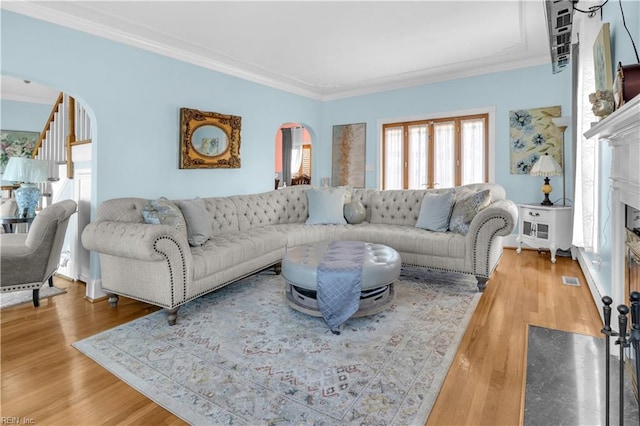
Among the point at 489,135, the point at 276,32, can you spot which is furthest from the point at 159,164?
the point at 489,135

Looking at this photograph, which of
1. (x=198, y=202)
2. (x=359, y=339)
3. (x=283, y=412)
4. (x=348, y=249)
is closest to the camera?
(x=283, y=412)

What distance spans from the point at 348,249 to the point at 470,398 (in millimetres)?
1557

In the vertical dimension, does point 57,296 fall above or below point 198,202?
below

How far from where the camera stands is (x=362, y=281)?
8.20 ft

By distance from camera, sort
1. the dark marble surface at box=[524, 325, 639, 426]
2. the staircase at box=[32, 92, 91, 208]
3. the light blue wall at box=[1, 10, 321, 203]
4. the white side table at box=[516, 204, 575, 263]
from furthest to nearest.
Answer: the white side table at box=[516, 204, 575, 263], the staircase at box=[32, 92, 91, 208], the light blue wall at box=[1, 10, 321, 203], the dark marble surface at box=[524, 325, 639, 426]

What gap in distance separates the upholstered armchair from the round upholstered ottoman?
6.81ft

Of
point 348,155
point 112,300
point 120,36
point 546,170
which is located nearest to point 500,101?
point 546,170

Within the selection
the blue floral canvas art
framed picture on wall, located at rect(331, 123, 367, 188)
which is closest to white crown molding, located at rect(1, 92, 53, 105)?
framed picture on wall, located at rect(331, 123, 367, 188)

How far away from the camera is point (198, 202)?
359 cm

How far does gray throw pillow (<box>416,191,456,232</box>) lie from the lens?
12.7ft

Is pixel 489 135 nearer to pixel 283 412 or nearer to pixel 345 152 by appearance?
pixel 345 152

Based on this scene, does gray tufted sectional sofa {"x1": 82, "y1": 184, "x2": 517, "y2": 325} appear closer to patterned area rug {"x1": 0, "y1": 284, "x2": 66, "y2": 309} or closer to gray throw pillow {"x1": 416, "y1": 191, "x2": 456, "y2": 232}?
gray throw pillow {"x1": 416, "y1": 191, "x2": 456, "y2": 232}

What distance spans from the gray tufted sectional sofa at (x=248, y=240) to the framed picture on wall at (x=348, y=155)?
1614mm

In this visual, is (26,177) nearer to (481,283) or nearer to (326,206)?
(326,206)
